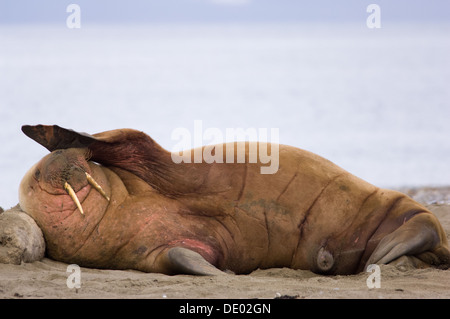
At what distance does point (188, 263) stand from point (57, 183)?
2.96ft

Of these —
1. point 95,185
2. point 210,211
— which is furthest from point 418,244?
point 95,185

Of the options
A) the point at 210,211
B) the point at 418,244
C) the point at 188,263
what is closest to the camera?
the point at 188,263

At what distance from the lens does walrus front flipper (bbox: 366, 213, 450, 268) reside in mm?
4363

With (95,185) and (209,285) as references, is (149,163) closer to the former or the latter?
(95,185)

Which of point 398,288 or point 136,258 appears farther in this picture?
point 136,258

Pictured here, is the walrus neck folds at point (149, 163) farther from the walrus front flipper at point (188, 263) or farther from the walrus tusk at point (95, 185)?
the walrus front flipper at point (188, 263)

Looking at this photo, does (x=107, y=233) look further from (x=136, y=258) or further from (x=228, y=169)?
(x=228, y=169)

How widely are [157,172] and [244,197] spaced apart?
1.81 ft

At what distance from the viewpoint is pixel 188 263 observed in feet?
13.6

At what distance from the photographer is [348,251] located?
4.58 m

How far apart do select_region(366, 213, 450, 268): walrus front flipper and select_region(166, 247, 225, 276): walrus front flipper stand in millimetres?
963

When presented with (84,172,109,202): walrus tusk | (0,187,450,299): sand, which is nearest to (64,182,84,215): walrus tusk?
(84,172,109,202): walrus tusk
